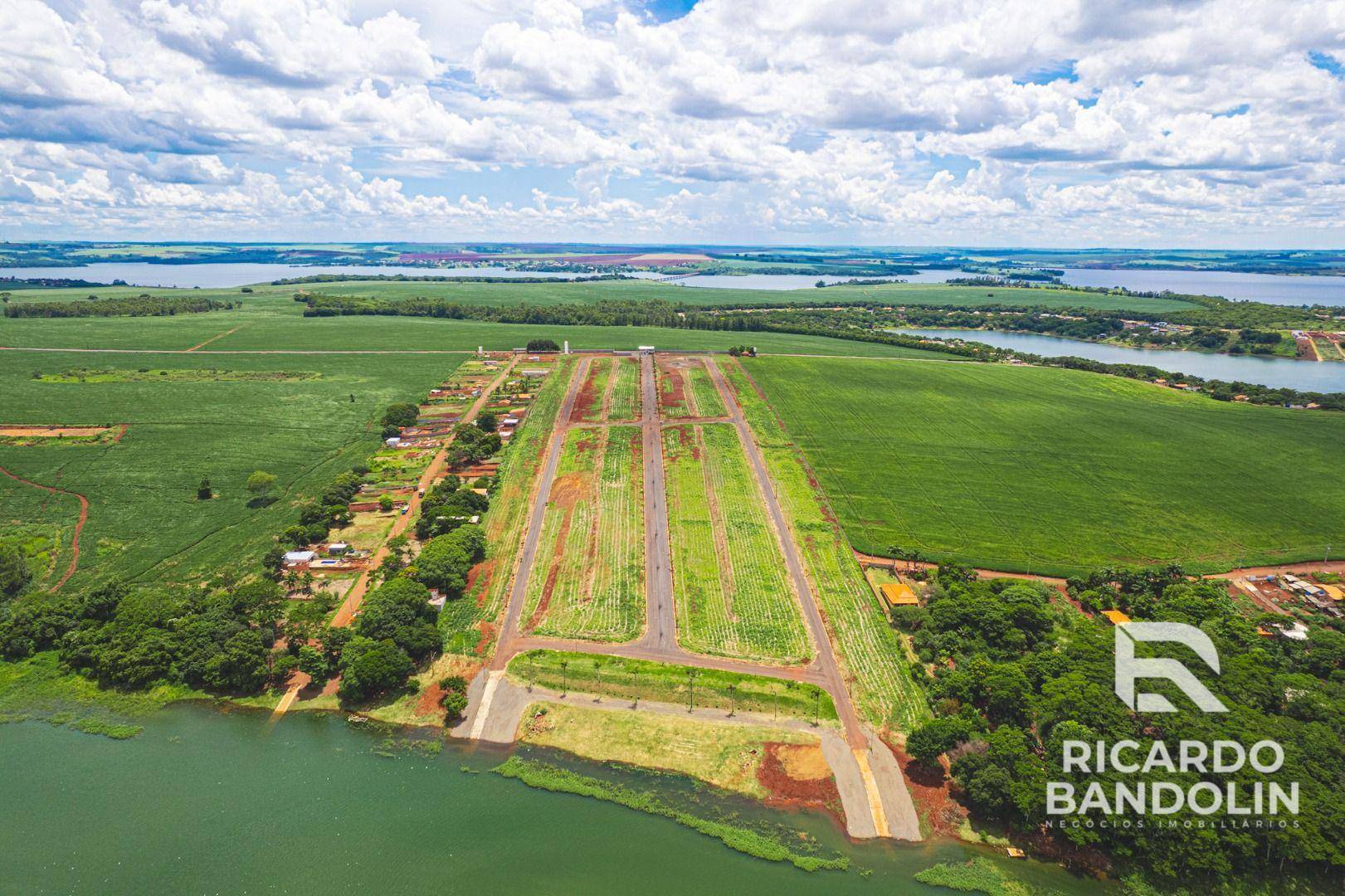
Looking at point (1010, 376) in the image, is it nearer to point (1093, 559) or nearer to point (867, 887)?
point (1093, 559)

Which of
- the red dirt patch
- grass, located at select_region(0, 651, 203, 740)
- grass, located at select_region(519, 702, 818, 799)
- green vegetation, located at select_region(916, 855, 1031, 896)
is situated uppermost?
grass, located at select_region(0, 651, 203, 740)

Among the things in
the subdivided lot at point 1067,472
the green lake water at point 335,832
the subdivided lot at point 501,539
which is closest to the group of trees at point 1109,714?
the green lake water at point 335,832

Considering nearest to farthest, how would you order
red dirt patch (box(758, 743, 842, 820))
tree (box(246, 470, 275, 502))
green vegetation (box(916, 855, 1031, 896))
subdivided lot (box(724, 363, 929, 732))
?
green vegetation (box(916, 855, 1031, 896)) → red dirt patch (box(758, 743, 842, 820)) → subdivided lot (box(724, 363, 929, 732)) → tree (box(246, 470, 275, 502))

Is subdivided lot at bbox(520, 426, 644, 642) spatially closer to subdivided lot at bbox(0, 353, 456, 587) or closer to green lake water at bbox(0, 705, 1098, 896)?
green lake water at bbox(0, 705, 1098, 896)

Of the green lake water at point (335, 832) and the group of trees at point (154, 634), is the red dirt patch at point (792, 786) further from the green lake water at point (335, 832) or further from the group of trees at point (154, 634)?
the group of trees at point (154, 634)

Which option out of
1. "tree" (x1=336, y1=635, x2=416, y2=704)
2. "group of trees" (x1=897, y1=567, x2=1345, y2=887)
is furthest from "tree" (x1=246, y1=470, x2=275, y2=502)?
"group of trees" (x1=897, y1=567, x2=1345, y2=887)

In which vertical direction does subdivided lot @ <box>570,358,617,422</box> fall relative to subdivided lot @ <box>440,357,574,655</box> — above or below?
above

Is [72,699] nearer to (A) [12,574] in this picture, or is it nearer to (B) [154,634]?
(B) [154,634]

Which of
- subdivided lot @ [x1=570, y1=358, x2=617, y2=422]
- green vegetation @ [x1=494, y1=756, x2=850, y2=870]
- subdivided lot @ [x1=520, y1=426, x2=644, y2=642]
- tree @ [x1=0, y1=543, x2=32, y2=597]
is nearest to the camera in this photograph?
green vegetation @ [x1=494, y1=756, x2=850, y2=870]
